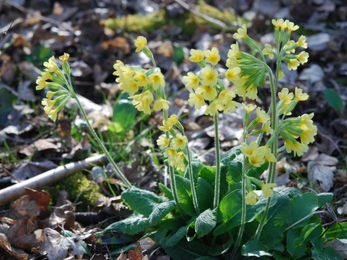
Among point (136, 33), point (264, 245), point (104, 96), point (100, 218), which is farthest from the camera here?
point (136, 33)

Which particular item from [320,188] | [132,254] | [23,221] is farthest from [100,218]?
[320,188]

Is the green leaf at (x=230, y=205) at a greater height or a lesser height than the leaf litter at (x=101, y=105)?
greater

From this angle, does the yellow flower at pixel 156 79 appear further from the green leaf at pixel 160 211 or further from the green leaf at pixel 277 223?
the green leaf at pixel 277 223

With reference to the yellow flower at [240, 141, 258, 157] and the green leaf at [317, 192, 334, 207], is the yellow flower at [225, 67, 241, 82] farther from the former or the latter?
the green leaf at [317, 192, 334, 207]

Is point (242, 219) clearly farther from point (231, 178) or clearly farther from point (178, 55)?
point (178, 55)

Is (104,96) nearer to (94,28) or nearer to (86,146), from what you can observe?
(86,146)

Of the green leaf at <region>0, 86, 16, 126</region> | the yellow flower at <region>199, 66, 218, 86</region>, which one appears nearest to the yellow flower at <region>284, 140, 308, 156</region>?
the yellow flower at <region>199, 66, 218, 86</region>

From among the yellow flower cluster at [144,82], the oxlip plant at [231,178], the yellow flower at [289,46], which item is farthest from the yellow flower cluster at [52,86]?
the yellow flower at [289,46]
